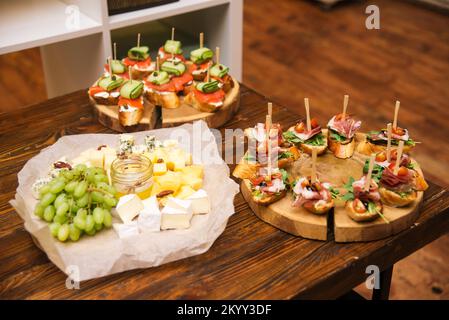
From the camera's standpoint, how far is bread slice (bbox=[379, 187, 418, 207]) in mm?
1475

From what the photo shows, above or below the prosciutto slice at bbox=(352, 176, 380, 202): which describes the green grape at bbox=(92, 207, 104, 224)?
below

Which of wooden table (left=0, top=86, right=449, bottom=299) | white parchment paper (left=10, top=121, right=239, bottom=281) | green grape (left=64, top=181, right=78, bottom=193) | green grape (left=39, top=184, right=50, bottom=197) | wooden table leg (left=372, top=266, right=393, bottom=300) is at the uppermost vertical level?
green grape (left=64, top=181, right=78, bottom=193)

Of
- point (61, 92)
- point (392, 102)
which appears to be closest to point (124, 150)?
point (61, 92)

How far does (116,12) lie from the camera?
90.3 inches

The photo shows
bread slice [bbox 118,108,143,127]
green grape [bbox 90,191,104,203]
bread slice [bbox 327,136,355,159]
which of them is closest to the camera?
green grape [bbox 90,191,104,203]

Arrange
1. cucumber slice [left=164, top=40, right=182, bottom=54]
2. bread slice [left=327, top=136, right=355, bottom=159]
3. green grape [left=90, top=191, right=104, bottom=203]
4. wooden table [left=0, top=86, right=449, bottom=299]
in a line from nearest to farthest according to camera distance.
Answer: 1. wooden table [left=0, top=86, right=449, bottom=299]
2. green grape [left=90, top=191, right=104, bottom=203]
3. bread slice [left=327, top=136, right=355, bottom=159]
4. cucumber slice [left=164, top=40, right=182, bottom=54]

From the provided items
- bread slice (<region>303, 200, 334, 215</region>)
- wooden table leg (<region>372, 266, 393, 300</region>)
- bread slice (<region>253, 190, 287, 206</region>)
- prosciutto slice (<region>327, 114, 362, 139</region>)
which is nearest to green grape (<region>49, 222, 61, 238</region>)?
bread slice (<region>253, 190, 287, 206</region>)

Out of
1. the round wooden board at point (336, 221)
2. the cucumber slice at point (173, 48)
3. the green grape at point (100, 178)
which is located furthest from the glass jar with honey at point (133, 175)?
the cucumber slice at point (173, 48)

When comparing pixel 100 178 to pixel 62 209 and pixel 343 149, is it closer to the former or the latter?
pixel 62 209

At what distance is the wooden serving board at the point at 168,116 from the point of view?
187cm

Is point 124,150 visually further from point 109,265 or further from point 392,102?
point 392,102

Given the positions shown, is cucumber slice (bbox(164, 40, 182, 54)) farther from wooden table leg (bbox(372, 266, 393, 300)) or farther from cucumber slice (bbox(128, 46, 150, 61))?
wooden table leg (bbox(372, 266, 393, 300))

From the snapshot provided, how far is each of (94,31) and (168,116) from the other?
1.83 ft

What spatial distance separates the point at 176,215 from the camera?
143 centimetres
